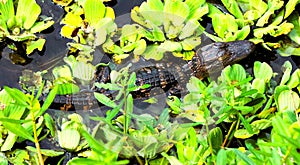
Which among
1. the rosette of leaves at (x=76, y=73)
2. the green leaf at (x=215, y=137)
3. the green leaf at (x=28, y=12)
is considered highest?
the green leaf at (x=28, y=12)

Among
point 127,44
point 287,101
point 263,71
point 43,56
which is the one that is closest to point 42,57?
point 43,56

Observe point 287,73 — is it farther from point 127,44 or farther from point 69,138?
point 69,138

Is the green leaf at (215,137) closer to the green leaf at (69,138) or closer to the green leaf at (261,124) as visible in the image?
the green leaf at (261,124)

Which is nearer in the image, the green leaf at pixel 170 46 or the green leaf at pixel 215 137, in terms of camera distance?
the green leaf at pixel 215 137

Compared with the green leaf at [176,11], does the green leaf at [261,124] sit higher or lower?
lower

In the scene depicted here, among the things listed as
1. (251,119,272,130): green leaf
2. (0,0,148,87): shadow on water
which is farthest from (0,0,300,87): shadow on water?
(251,119,272,130): green leaf

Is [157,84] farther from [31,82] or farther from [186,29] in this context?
[31,82]

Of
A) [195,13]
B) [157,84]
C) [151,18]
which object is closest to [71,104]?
[157,84]

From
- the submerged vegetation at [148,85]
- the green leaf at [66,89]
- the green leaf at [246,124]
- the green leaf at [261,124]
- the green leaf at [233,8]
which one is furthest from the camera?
the green leaf at [233,8]

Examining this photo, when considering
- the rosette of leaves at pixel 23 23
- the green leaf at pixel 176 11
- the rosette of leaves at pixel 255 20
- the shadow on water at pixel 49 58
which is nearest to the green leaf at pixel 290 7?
the rosette of leaves at pixel 255 20
